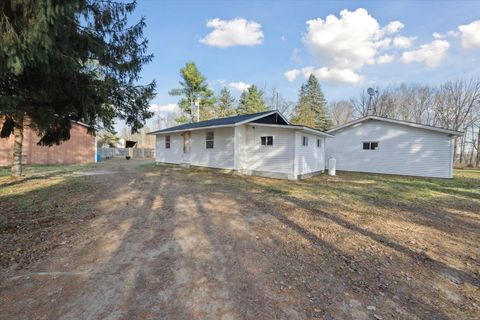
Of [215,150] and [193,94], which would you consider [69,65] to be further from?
[193,94]

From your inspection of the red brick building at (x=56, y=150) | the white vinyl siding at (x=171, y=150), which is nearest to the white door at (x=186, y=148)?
the white vinyl siding at (x=171, y=150)

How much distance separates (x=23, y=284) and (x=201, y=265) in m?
2.07

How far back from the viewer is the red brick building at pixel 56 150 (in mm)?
17766

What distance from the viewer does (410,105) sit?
106 feet

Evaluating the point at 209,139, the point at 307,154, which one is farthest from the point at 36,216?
the point at 307,154

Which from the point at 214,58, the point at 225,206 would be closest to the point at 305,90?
the point at 214,58

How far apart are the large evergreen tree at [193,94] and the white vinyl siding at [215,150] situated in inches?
621

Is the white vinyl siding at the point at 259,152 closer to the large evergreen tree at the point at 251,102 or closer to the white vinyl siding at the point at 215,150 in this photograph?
the white vinyl siding at the point at 215,150

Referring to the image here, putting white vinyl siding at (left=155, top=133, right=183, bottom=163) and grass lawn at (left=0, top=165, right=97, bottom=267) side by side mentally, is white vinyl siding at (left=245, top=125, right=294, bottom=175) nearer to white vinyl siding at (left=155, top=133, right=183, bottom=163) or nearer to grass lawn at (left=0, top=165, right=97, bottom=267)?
white vinyl siding at (left=155, top=133, right=183, bottom=163)

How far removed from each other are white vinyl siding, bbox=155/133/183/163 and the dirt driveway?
40.1 feet

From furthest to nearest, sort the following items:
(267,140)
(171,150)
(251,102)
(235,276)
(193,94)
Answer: (251,102), (193,94), (171,150), (267,140), (235,276)

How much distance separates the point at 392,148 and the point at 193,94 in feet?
79.7

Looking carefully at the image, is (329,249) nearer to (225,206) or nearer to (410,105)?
(225,206)

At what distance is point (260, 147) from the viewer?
41.7 ft
